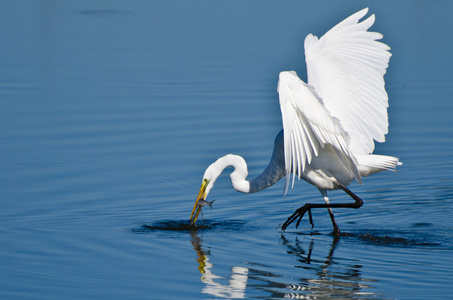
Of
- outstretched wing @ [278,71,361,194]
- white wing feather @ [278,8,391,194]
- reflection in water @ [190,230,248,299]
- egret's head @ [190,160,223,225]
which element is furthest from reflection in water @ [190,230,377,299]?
white wing feather @ [278,8,391,194]

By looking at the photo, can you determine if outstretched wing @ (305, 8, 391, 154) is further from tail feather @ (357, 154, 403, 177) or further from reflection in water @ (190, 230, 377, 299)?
reflection in water @ (190, 230, 377, 299)

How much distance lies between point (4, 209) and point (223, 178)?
345cm

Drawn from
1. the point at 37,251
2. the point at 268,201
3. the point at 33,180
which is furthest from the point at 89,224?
Result: the point at 268,201

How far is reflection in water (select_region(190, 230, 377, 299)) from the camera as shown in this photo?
24.9 ft

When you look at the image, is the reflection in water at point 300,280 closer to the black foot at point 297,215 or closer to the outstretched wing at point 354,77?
the black foot at point 297,215

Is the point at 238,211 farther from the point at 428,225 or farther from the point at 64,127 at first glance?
the point at 64,127

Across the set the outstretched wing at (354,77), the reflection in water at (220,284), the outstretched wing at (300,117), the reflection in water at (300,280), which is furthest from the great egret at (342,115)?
the reflection in water at (220,284)

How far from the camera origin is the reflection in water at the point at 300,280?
7594 mm

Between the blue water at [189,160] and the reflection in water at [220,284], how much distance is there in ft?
0.09

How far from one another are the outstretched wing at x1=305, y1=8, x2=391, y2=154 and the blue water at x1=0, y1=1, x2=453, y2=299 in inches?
47.6

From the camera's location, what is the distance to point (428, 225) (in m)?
10.1

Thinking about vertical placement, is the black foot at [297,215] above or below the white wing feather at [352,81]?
below

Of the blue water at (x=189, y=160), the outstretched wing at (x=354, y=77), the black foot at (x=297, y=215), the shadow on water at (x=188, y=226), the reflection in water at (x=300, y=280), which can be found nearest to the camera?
the reflection in water at (x=300, y=280)

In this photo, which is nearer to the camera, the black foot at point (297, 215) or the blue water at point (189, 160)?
the blue water at point (189, 160)
